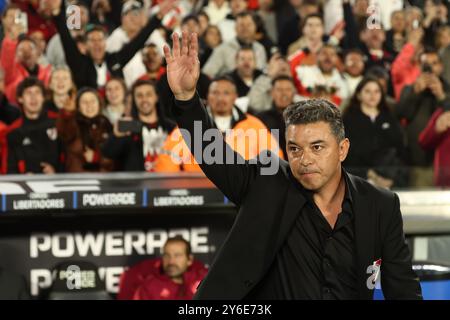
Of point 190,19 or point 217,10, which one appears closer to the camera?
point 190,19

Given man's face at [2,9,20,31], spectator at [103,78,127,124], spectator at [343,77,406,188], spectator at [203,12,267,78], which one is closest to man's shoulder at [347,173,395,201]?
spectator at [343,77,406,188]

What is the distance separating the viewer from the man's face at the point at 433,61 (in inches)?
288

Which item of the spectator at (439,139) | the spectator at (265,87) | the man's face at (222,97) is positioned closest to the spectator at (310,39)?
the spectator at (265,87)

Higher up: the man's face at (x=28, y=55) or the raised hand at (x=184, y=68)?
the man's face at (x=28, y=55)

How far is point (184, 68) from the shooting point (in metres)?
2.83

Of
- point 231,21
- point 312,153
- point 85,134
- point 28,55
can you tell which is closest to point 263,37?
point 231,21

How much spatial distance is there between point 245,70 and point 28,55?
1594 millimetres

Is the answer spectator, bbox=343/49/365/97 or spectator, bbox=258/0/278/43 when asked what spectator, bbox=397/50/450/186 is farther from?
spectator, bbox=258/0/278/43

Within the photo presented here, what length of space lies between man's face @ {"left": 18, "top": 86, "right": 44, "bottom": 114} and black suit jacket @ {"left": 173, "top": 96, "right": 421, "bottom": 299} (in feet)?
10.9

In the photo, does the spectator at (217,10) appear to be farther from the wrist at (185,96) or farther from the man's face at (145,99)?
the wrist at (185,96)

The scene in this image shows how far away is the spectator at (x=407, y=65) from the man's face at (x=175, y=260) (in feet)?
8.52

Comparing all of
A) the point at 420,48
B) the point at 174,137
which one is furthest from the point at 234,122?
the point at 420,48

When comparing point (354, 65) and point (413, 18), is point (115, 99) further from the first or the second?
point (413, 18)

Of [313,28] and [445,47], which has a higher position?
[313,28]
